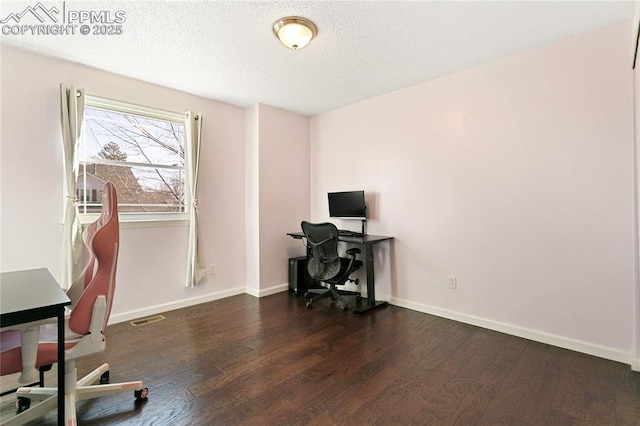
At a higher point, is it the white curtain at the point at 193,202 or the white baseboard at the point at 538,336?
the white curtain at the point at 193,202

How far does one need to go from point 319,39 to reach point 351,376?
101 inches

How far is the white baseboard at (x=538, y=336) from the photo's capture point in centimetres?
226

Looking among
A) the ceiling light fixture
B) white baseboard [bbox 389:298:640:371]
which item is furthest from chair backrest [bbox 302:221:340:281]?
the ceiling light fixture

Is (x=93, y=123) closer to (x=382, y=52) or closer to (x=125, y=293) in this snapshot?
(x=125, y=293)

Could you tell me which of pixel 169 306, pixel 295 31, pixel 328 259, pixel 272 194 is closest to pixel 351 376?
pixel 328 259

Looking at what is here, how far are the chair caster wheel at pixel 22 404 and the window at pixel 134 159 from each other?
5.64 feet

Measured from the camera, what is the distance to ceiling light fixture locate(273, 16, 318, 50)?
219cm

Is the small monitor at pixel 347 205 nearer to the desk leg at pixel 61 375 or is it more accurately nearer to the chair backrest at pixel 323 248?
the chair backrest at pixel 323 248

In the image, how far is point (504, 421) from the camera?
5.44 feet

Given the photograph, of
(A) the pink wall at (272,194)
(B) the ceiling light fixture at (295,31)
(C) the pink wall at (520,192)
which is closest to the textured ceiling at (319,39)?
(B) the ceiling light fixture at (295,31)

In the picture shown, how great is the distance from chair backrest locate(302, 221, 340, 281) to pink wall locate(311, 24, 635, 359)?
721 mm

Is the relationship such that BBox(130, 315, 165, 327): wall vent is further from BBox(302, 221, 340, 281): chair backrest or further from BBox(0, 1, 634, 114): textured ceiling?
BBox(0, 1, 634, 114): textured ceiling

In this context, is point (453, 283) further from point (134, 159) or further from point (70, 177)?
point (70, 177)

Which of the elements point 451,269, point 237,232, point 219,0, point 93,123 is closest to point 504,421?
point 451,269
